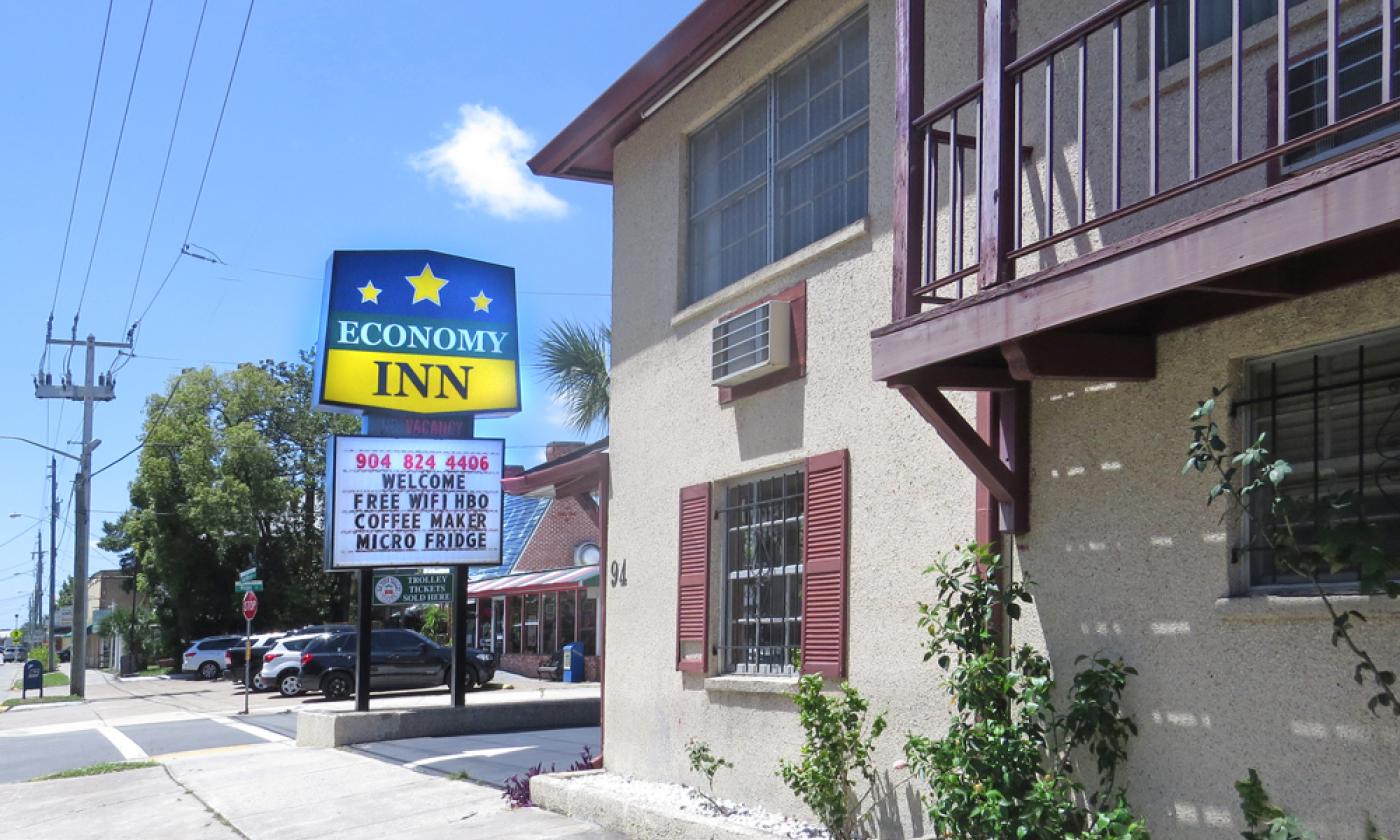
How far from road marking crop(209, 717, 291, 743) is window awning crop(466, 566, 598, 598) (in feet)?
31.3

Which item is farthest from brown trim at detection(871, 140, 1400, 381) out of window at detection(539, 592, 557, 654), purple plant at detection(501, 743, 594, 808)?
window at detection(539, 592, 557, 654)

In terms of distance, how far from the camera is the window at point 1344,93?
216 inches

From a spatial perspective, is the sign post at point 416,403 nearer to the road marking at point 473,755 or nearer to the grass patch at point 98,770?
the grass patch at point 98,770

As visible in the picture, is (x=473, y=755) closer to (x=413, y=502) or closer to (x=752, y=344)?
(x=413, y=502)

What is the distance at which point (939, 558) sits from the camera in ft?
24.5

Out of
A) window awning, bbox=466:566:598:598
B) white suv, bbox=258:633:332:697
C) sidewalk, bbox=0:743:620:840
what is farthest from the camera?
white suv, bbox=258:633:332:697

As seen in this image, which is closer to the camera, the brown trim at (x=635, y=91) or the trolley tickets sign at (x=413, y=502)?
the brown trim at (x=635, y=91)

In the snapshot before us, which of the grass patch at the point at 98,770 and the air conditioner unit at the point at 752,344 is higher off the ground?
the air conditioner unit at the point at 752,344

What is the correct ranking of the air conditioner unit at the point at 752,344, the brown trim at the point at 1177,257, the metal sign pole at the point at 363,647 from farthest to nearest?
the metal sign pole at the point at 363,647, the air conditioner unit at the point at 752,344, the brown trim at the point at 1177,257

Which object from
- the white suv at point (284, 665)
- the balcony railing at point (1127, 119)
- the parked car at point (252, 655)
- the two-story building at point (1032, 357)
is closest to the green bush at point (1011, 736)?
the two-story building at point (1032, 357)

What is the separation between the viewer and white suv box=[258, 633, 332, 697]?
112ft

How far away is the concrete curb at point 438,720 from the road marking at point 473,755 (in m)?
2.35

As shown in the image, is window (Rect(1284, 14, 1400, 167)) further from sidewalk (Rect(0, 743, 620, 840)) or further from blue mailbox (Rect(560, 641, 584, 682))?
blue mailbox (Rect(560, 641, 584, 682))

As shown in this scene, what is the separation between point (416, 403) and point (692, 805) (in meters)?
11.0
